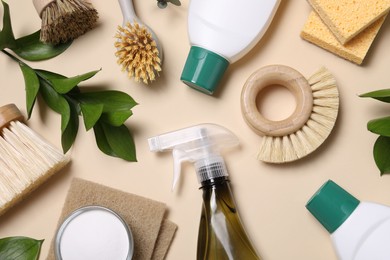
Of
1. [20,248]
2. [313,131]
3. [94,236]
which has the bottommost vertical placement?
[20,248]

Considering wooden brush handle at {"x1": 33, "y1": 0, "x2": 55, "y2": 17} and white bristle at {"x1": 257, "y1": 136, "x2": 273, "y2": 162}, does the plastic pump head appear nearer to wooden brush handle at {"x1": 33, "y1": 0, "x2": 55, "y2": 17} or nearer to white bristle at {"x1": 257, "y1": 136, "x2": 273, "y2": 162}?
white bristle at {"x1": 257, "y1": 136, "x2": 273, "y2": 162}

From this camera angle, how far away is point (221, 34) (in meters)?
0.90

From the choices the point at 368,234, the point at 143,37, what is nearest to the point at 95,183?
the point at 143,37

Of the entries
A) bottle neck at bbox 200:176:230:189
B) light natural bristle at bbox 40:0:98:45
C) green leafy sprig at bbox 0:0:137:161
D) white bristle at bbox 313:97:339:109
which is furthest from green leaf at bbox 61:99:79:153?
white bristle at bbox 313:97:339:109

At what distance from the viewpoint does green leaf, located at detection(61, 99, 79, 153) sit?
0.93m

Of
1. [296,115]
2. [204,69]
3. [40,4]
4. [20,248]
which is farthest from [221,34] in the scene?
[20,248]

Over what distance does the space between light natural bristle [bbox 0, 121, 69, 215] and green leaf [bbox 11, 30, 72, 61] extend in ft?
0.36

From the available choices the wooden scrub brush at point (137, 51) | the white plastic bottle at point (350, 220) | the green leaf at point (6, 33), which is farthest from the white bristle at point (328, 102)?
the green leaf at point (6, 33)

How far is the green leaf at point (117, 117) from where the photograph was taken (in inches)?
35.0

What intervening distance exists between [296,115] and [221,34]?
0.52 ft

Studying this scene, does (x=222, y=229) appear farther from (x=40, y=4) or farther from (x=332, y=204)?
(x=40, y=4)

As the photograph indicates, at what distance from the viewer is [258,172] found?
0.91 m

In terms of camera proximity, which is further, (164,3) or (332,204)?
(164,3)

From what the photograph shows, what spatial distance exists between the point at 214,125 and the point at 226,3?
18 centimetres
